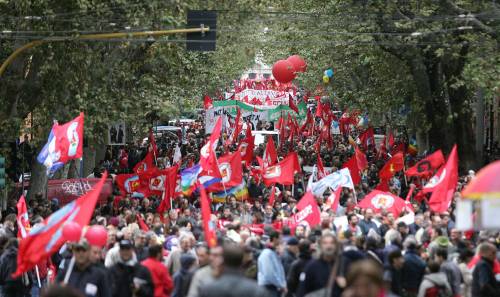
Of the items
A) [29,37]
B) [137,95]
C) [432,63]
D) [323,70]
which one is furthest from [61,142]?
[323,70]

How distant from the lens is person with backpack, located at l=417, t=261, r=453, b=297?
1348cm

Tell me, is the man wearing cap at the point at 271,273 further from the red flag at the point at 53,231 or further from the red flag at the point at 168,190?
→ the red flag at the point at 168,190

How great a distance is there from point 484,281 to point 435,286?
1.78 ft

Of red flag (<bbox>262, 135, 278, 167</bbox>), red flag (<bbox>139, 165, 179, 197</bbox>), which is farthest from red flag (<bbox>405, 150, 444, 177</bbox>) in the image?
red flag (<bbox>262, 135, 278, 167</bbox>)

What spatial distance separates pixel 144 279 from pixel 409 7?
19857 millimetres

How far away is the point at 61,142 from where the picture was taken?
69.1 ft

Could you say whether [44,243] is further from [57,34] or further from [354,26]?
[354,26]

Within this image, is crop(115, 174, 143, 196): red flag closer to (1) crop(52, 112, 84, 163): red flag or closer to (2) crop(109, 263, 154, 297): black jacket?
(1) crop(52, 112, 84, 163): red flag

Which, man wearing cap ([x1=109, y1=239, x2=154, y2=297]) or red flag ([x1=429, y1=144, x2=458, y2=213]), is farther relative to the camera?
red flag ([x1=429, y1=144, x2=458, y2=213])

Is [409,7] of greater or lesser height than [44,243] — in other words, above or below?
above

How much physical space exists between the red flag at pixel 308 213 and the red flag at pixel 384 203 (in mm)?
2076

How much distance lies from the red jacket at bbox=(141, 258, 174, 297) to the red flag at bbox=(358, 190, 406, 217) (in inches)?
328

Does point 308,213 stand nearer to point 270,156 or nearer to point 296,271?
point 296,271

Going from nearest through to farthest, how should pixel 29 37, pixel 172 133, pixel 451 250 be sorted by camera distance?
pixel 451 250
pixel 29 37
pixel 172 133
